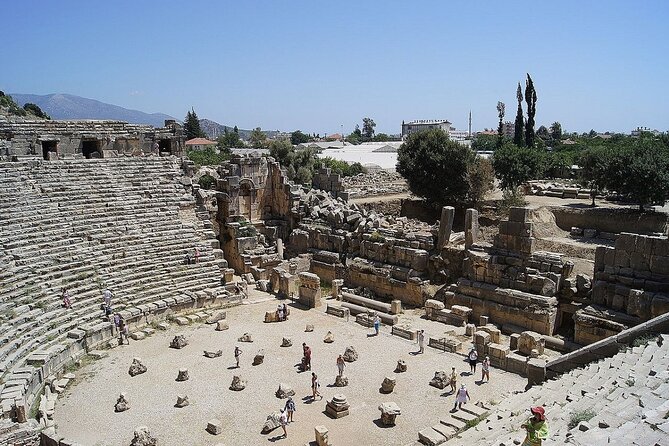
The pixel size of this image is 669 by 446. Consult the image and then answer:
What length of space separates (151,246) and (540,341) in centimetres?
1458

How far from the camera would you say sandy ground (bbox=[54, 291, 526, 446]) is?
12531 mm

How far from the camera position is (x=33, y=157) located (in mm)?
23312

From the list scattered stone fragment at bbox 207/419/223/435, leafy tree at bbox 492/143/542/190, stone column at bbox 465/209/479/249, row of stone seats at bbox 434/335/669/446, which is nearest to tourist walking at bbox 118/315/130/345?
scattered stone fragment at bbox 207/419/223/435

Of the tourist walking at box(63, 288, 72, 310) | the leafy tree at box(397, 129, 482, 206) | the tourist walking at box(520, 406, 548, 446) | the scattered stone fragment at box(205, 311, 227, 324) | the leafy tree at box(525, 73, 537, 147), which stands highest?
the leafy tree at box(525, 73, 537, 147)

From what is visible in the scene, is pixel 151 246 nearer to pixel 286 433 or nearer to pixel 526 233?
pixel 286 433

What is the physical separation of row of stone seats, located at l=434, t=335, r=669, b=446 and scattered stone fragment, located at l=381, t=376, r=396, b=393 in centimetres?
268

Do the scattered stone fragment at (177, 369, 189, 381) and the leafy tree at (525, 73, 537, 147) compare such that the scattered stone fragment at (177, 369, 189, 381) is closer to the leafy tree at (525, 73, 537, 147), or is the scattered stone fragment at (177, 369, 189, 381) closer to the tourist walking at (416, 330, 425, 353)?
the tourist walking at (416, 330, 425, 353)

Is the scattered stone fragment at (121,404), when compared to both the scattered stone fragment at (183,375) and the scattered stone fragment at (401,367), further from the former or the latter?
the scattered stone fragment at (401,367)

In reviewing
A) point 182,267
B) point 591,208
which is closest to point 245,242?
point 182,267

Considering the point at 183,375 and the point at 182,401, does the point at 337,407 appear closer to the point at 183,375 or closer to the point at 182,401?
the point at 182,401

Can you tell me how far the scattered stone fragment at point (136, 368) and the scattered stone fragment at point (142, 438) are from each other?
12.3ft

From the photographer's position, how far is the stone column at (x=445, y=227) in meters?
20.6

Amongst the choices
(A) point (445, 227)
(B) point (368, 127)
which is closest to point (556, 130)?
(B) point (368, 127)

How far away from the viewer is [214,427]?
1248 centimetres
